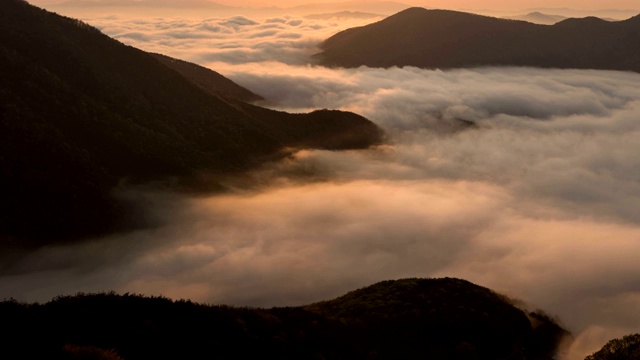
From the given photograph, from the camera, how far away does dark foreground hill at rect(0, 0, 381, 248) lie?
2694 inches

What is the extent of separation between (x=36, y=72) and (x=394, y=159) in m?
90.0

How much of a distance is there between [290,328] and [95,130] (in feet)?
209

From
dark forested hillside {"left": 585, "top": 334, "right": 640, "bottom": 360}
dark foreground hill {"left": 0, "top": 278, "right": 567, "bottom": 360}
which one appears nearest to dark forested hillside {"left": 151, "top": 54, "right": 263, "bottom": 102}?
dark foreground hill {"left": 0, "top": 278, "right": 567, "bottom": 360}

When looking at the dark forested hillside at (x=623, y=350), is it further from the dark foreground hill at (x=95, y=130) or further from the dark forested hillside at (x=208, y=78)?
the dark forested hillside at (x=208, y=78)

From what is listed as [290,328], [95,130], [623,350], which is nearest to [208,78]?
[95,130]

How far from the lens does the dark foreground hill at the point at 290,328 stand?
2223 cm

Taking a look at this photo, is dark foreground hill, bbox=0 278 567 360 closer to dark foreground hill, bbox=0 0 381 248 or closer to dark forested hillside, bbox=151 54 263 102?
dark foreground hill, bbox=0 0 381 248

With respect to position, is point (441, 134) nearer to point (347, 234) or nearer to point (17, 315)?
point (347, 234)

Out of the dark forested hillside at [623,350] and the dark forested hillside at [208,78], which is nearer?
the dark forested hillside at [623,350]

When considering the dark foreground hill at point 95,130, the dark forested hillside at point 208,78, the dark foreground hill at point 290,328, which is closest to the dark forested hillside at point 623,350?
the dark foreground hill at point 290,328

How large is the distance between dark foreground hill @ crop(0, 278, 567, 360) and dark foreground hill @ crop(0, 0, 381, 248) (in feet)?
138

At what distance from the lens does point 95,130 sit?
82.5m

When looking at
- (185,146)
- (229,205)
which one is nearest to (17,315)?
(229,205)

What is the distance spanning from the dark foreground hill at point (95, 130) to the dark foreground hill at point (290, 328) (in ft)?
138
